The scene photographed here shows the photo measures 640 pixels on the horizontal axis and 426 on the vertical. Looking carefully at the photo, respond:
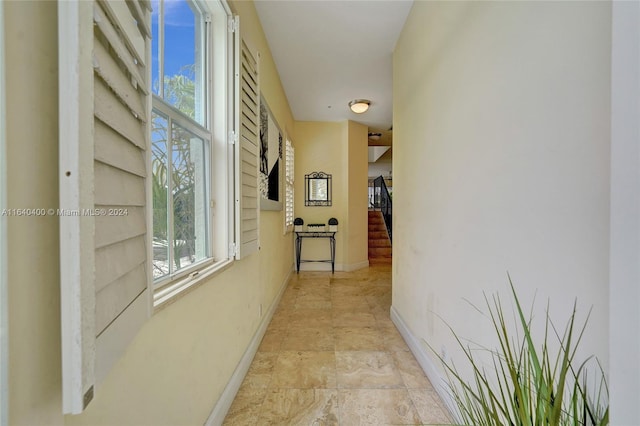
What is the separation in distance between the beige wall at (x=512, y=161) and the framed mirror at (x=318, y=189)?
10.2 ft

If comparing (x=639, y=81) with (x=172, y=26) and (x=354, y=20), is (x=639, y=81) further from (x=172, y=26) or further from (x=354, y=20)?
(x=354, y=20)

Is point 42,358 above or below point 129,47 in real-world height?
below

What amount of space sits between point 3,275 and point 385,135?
642 cm

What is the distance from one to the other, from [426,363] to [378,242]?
4.94m

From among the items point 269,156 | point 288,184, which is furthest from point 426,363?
point 288,184

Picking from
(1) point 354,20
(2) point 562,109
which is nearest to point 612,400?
(2) point 562,109

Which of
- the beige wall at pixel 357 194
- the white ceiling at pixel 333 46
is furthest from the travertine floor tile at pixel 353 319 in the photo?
Answer: the white ceiling at pixel 333 46

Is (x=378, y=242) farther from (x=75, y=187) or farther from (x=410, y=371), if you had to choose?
(x=75, y=187)

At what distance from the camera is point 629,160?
0.48m

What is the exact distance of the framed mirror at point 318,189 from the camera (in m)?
5.08

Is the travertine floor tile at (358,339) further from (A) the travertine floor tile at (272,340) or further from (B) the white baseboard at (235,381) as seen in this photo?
(B) the white baseboard at (235,381)

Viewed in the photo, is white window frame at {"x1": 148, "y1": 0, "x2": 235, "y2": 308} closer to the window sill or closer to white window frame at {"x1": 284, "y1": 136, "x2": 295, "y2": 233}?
the window sill

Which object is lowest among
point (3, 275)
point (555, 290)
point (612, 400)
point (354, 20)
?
point (612, 400)

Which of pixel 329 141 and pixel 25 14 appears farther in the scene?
pixel 329 141
